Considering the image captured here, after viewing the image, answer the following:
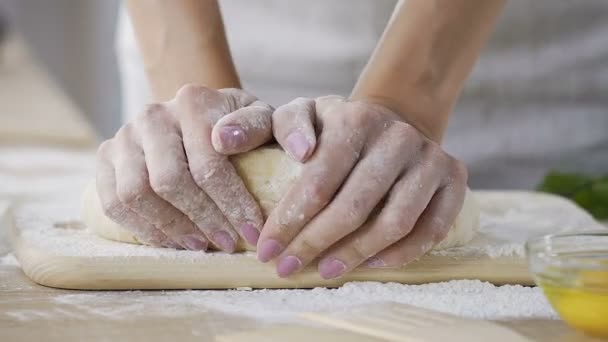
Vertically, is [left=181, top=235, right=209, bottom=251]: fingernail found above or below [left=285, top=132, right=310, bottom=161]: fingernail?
below

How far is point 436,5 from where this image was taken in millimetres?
1100

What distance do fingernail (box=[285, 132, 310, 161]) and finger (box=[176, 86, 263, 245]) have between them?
7 cm

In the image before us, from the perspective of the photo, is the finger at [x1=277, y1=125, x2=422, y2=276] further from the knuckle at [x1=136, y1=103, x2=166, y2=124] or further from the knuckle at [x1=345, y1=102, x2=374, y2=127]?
the knuckle at [x1=136, y1=103, x2=166, y2=124]

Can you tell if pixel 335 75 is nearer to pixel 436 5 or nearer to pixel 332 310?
pixel 436 5

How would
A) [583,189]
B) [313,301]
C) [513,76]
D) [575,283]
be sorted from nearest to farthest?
[575,283], [313,301], [583,189], [513,76]

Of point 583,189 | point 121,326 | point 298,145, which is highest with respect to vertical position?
point 298,145

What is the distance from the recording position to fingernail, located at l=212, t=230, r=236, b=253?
0.99 m

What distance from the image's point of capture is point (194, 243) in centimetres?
101

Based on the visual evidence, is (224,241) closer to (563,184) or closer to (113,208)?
(113,208)

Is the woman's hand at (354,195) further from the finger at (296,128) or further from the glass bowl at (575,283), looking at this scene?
the glass bowl at (575,283)

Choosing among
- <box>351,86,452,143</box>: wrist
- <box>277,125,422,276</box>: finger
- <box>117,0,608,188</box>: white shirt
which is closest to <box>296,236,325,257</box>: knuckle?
<box>277,125,422,276</box>: finger

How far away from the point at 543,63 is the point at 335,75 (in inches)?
16.2

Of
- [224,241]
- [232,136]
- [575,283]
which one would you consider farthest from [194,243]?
[575,283]

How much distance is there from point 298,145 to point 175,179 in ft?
0.44
